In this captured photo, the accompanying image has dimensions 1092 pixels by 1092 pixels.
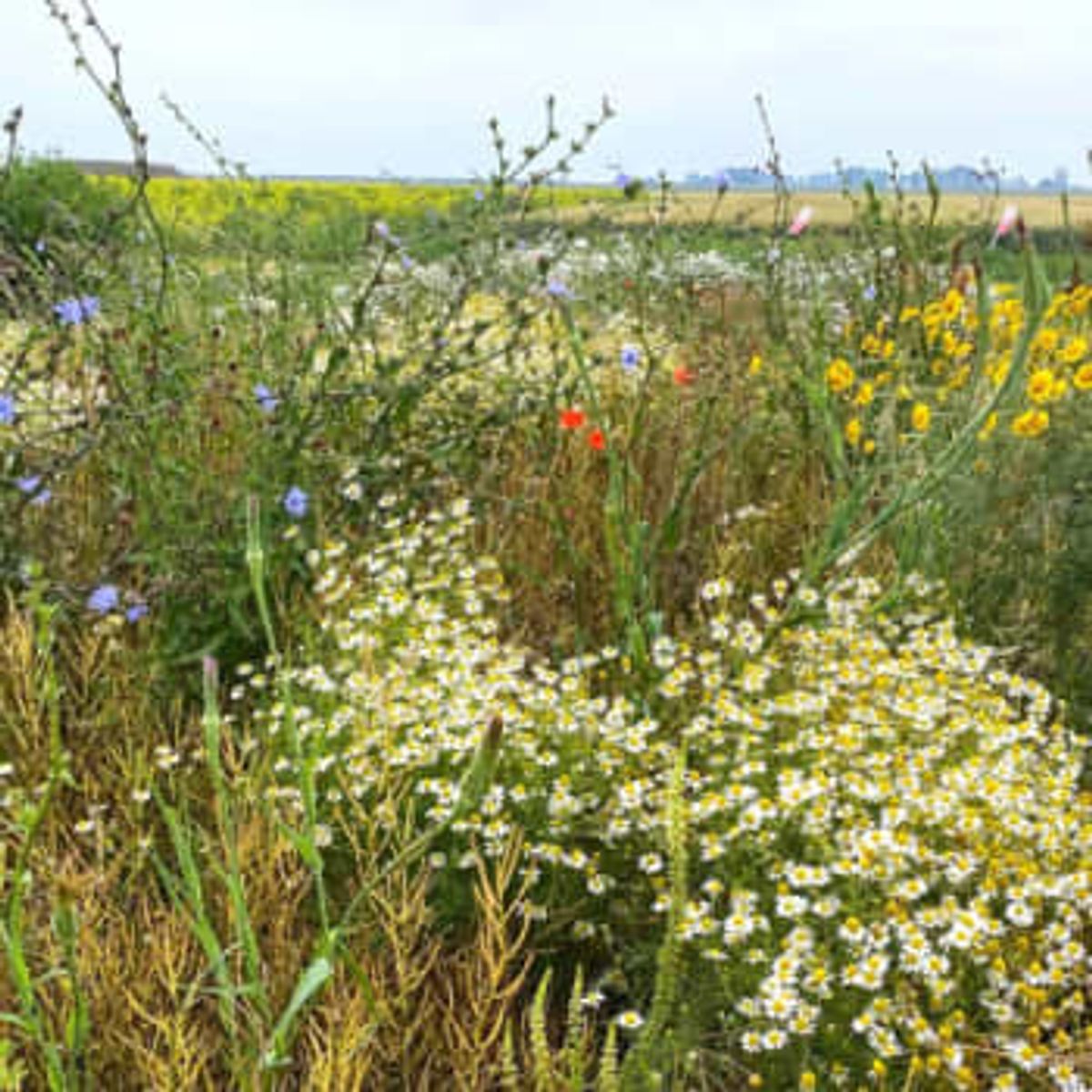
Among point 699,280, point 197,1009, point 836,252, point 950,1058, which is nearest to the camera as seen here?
point 950,1058

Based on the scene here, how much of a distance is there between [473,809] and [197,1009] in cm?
53

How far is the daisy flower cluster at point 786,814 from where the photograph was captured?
6.72ft

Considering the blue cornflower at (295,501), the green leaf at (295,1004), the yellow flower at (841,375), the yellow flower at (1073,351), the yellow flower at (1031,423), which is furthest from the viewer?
the yellow flower at (841,375)

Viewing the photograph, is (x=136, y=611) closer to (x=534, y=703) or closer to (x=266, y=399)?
(x=266, y=399)

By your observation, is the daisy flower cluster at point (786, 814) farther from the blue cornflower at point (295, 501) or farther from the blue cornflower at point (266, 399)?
the blue cornflower at point (266, 399)

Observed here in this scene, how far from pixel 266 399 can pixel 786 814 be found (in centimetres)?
177

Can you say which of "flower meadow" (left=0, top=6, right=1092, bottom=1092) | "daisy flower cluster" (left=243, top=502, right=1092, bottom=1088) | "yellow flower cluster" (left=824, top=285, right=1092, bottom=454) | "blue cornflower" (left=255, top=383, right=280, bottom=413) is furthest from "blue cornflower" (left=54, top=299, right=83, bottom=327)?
"yellow flower cluster" (left=824, top=285, right=1092, bottom=454)

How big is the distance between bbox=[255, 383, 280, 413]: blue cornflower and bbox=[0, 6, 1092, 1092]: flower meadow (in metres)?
0.03

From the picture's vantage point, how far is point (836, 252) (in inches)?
225

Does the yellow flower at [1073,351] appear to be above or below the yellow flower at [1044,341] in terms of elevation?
below

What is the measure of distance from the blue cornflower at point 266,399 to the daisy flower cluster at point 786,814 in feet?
2.25

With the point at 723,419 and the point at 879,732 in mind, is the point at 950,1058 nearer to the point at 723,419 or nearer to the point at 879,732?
the point at 879,732

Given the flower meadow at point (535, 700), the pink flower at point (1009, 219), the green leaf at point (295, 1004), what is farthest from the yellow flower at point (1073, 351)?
the green leaf at point (295, 1004)

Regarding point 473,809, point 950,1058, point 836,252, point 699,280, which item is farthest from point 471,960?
point 836,252
